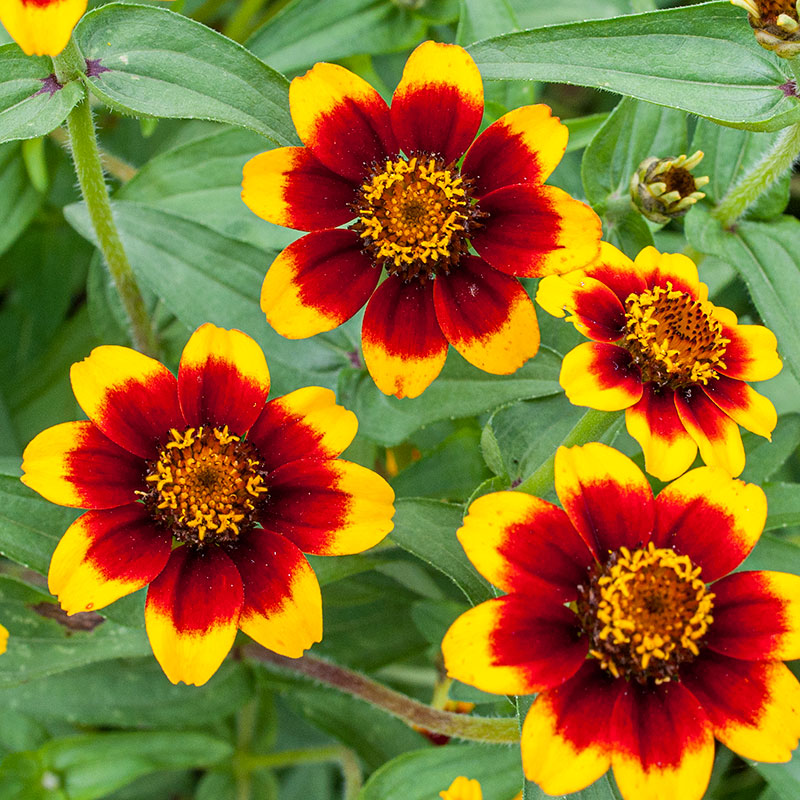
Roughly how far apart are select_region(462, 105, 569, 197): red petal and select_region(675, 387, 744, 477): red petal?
15.5 inches

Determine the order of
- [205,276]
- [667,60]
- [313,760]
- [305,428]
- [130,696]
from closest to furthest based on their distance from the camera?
[305,428]
[667,60]
[205,276]
[130,696]
[313,760]

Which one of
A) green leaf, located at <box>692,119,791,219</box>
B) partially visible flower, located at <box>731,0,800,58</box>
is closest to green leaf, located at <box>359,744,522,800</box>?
green leaf, located at <box>692,119,791,219</box>

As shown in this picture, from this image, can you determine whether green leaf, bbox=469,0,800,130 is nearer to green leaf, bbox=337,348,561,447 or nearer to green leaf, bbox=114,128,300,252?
green leaf, bbox=337,348,561,447

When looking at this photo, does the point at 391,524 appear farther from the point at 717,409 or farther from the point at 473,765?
the point at 473,765

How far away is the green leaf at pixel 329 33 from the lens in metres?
2.04

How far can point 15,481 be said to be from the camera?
1.48 meters

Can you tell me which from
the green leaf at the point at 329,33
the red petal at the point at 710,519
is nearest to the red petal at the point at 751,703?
the red petal at the point at 710,519

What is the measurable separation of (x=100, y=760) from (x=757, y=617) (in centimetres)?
125

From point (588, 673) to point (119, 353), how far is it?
758 mm

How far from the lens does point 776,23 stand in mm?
1297

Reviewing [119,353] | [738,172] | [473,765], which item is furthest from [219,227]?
[473,765]

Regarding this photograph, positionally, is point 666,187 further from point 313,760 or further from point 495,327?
point 313,760

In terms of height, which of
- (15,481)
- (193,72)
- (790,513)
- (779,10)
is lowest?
(790,513)

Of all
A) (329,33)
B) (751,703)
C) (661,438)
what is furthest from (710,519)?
(329,33)
